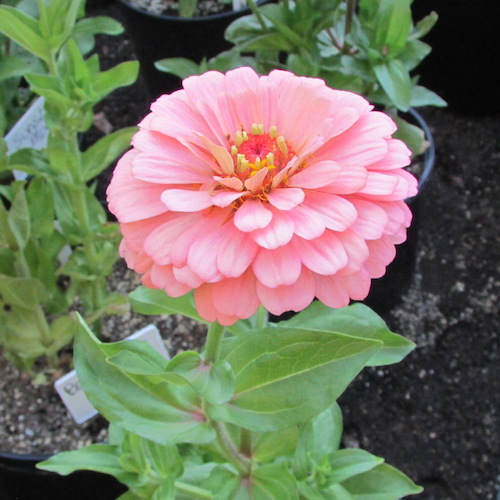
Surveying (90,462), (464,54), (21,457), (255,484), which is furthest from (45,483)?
(464,54)

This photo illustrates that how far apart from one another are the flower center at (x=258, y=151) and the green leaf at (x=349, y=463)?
1.16ft

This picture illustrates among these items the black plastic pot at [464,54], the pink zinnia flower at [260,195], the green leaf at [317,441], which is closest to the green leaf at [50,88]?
the pink zinnia flower at [260,195]

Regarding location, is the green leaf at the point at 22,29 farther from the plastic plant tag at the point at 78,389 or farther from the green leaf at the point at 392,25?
the green leaf at the point at 392,25

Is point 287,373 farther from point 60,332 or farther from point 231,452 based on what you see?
point 60,332

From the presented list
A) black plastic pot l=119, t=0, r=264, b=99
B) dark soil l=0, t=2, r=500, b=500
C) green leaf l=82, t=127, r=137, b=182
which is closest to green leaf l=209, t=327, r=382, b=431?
green leaf l=82, t=127, r=137, b=182

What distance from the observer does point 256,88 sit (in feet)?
1.74

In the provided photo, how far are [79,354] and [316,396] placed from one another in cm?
22

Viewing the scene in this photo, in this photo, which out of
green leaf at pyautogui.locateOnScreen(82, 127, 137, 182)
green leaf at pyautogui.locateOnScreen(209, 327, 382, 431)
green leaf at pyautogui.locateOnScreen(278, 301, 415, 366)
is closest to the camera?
green leaf at pyautogui.locateOnScreen(209, 327, 382, 431)

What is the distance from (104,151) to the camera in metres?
0.93

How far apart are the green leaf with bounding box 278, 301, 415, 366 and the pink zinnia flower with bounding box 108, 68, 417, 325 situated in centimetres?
20

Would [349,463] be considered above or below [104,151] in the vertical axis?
below

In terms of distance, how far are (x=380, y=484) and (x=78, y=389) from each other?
1.31 feet

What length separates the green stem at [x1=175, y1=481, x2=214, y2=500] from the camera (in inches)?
29.1

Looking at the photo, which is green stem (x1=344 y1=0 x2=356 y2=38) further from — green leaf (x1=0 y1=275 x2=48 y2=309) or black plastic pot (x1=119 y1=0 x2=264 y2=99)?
green leaf (x1=0 y1=275 x2=48 y2=309)
